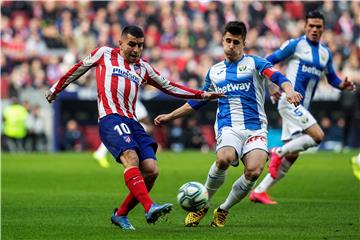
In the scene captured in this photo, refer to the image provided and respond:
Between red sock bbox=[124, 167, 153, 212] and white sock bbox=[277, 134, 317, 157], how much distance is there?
14.4ft

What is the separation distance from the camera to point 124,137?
10.1 m

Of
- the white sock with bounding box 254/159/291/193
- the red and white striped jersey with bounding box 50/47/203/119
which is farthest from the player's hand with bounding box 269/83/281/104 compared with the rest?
the red and white striped jersey with bounding box 50/47/203/119

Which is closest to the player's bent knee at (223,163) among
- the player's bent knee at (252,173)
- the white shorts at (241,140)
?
the white shorts at (241,140)

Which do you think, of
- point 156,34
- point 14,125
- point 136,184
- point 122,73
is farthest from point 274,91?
point 156,34

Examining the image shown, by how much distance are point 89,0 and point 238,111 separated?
80.4 ft

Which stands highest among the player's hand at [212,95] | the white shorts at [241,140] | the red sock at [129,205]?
the player's hand at [212,95]

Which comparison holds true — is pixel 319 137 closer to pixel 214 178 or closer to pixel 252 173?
pixel 214 178

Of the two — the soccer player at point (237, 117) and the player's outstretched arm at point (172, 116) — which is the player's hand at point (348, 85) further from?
the player's outstretched arm at point (172, 116)

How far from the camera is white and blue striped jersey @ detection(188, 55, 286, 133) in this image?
424 inches

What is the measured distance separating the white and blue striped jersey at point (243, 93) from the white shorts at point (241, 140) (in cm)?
7

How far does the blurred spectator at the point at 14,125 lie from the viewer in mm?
30391

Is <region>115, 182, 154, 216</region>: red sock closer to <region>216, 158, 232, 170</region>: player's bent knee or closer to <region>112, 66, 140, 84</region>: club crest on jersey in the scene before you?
<region>216, 158, 232, 170</region>: player's bent knee

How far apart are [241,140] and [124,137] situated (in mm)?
1379

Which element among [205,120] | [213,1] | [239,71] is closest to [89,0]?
[213,1]
